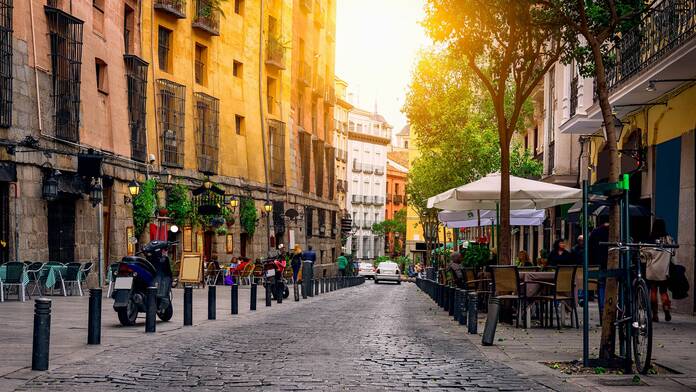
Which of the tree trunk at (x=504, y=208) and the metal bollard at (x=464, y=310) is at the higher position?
the tree trunk at (x=504, y=208)

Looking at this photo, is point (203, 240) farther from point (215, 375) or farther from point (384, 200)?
point (384, 200)

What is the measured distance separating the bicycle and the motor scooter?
7.23m

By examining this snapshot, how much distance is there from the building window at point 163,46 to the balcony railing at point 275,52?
10396 mm

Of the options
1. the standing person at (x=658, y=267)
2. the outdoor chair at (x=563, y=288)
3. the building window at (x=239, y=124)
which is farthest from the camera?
the building window at (x=239, y=124)

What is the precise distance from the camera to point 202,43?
38.9 metres

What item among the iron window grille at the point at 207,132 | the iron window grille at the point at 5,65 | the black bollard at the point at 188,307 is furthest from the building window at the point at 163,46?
the black bollard at the point at 188,307

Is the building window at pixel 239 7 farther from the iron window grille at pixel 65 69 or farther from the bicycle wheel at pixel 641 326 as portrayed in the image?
the bicycle wheel at pixel 641 326

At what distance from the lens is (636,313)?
30.5ft

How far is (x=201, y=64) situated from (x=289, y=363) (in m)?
30.9

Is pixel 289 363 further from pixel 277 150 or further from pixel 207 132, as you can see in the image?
pixel 277 150

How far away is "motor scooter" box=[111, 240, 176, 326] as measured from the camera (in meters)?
13.9

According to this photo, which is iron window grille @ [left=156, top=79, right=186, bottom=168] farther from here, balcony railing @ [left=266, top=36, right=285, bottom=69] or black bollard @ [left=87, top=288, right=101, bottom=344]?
black bollard @ [left=87, top=288, right=101, bottom=344]

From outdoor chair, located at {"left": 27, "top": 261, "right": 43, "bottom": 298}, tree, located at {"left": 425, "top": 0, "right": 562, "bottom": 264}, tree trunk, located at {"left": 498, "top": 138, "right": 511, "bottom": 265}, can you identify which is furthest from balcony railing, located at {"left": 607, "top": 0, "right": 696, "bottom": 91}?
outdoor chair, located at {"left": 27, "top": 261, "right": 43, "bottom": 298}

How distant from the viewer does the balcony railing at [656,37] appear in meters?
17.2
